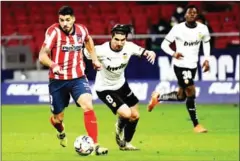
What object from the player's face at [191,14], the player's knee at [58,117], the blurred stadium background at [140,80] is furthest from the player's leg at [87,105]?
the player's face at [191,14]

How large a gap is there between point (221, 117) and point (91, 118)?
24.5 ft

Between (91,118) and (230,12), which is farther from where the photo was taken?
(230,12)

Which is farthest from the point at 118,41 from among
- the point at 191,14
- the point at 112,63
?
the point at 191,14

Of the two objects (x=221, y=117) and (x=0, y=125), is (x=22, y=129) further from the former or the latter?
(x=221, y=117)

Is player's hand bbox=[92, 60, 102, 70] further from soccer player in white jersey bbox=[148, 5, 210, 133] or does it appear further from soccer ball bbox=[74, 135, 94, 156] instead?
soccer player in white jersey bbox=[148, 5, 210, 133]

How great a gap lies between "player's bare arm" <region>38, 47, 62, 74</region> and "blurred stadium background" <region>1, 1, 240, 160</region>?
4.21ft

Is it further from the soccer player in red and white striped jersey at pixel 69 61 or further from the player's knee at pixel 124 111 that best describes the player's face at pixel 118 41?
the player's knee at pixel 124 111

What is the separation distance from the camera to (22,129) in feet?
56.7

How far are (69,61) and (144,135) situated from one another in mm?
3465

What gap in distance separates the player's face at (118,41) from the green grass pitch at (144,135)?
5.18 ft

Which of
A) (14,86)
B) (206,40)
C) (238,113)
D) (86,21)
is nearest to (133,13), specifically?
(86,21)

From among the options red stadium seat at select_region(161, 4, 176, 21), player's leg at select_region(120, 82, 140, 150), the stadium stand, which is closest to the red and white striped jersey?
player's leg at select_region(120, 82, 140, 150)

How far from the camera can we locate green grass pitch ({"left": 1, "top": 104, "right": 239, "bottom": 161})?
42.1 feet

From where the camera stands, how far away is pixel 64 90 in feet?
43.3
